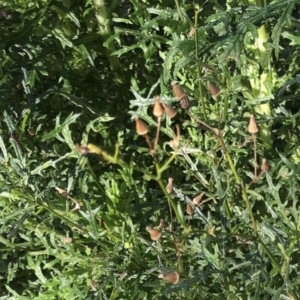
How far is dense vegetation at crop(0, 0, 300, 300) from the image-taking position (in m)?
1.39

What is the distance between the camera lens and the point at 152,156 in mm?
1323

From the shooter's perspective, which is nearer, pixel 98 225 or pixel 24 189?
pixel 24 189

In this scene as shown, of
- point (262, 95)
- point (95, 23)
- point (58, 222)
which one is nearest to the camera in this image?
point (262, 95)

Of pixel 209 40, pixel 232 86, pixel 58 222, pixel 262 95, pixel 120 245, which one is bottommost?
pixel 58 222

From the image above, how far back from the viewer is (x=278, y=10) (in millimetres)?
1396

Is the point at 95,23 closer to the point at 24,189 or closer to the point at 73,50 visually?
the point at 73,50

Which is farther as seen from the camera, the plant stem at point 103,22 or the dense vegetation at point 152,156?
the plant stem at point 103,22

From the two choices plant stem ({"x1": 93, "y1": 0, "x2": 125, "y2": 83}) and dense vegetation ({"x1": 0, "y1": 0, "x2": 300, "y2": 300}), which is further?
plant stem ({"x1": 93, "y1": 0, "x2": 125, "y2": 83})

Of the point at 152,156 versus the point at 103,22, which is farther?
the point at 103,22

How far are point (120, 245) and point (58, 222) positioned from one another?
395 mm

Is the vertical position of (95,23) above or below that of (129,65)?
above

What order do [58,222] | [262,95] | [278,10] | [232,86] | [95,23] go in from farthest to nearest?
[95,23] → [58,222] → [262,95] → [232,86] → [278,10]

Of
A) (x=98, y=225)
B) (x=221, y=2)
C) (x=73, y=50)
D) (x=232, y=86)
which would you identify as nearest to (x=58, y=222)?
(x=98, y=225)

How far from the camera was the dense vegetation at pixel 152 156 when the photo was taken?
1.39m
